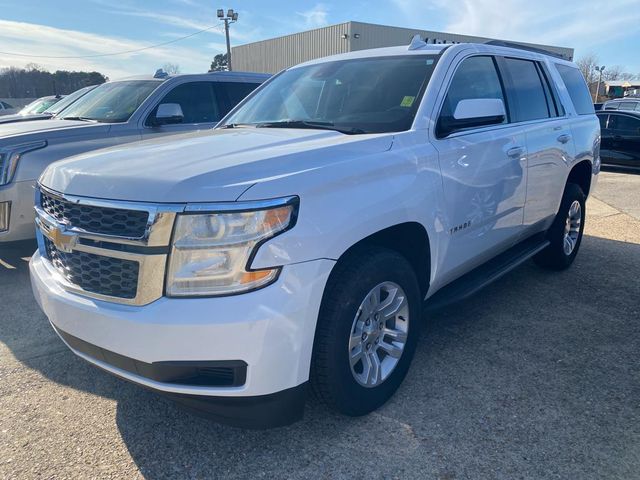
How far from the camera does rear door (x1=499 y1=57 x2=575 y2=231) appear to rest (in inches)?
157

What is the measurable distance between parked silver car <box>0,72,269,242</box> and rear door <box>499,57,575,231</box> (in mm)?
3492

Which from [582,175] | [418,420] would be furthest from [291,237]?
[582,175]

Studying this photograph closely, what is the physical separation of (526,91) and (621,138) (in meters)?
9.84

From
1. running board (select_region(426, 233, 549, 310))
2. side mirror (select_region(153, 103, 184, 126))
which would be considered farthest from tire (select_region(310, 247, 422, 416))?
side mirror (select_region(153, 103, 184, 126))

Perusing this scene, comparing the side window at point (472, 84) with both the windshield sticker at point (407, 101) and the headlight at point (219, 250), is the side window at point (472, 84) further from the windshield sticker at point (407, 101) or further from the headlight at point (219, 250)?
the headlight at point (219, 250)

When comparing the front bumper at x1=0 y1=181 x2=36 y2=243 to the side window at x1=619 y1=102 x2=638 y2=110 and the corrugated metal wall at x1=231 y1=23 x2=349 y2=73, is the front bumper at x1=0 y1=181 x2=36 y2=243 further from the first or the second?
the corrugated metal wall at x1=231 y1=23 x2=349 y2=73

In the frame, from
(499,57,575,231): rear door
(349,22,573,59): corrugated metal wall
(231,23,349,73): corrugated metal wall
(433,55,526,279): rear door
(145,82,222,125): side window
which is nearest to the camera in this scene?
(433,55,526,279): rear door

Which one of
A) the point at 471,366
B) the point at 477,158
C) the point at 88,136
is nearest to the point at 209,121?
the point at 88,136

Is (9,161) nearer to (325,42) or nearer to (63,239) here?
(63,239)

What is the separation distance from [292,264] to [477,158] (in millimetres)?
1748

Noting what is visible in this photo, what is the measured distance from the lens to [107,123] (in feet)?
18.7

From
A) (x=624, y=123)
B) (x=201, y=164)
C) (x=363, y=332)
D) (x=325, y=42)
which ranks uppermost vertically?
(x=325, y=42)

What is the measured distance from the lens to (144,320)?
6.70 feet

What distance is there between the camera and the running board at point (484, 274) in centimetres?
327
